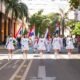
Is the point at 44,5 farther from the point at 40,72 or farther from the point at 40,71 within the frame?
the point at 40,72

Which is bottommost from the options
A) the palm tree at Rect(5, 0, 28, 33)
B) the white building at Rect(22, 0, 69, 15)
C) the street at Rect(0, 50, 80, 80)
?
the street at Rect(0, 50, 80, 80)

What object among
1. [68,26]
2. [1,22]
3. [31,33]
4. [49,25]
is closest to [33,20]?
[49,25]

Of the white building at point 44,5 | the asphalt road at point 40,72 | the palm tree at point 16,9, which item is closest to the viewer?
the asphalt road at point 40,72

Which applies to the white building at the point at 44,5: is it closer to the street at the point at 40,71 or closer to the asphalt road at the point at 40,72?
the street at the point at 40,71

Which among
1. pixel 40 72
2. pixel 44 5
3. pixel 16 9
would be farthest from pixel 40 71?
pixel 44 5

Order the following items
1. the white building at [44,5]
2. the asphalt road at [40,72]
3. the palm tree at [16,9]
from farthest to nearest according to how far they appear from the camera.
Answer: the white building at [44,5], the palm tree at [16,9], the asphalt road at [40,72]

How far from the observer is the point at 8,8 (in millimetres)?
77125

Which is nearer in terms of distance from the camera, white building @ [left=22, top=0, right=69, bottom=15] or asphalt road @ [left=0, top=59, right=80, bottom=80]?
asphalt road @ [left=0, top=59, right=80, bottom=80]

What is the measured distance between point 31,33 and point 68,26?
183 ft

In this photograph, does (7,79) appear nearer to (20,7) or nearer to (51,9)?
(20,7)

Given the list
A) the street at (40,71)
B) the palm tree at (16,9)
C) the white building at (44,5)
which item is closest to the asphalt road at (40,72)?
the street at (40,71)

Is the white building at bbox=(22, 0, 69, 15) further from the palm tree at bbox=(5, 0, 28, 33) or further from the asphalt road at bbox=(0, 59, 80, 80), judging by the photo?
the asphalt road at bbox=(0, 59, 80, 80)

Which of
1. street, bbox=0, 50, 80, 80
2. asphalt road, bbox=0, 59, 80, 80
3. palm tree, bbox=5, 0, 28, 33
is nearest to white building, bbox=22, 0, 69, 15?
palm tree, bbox=5, 0, 28, 33

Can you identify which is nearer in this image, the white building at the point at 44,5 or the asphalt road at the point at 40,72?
the asphalt road at the point at 40,72
